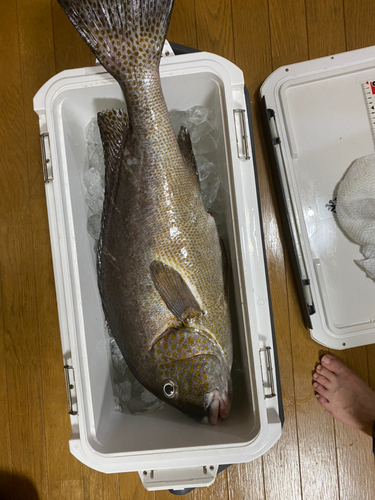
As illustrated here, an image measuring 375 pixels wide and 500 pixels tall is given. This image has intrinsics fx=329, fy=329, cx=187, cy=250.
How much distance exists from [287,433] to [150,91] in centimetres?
127

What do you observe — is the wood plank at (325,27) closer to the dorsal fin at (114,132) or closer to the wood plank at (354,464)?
the dorsal fin at (114,132)

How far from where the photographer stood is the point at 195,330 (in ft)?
2.67

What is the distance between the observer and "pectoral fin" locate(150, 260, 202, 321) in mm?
813

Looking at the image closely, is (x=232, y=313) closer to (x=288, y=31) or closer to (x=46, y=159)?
(x=46, y=159)

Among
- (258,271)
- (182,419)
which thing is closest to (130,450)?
(182,419)

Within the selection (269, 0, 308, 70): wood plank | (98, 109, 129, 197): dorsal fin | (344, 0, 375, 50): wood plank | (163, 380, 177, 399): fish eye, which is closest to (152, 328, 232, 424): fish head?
(163, 380, 177, 399): fish eye

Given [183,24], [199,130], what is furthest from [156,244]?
[183,24]

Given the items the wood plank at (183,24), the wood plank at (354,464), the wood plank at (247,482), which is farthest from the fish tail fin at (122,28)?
the wood plank at (247,482)

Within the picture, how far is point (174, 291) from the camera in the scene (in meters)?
0.81

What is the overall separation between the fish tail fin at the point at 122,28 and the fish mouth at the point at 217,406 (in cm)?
82

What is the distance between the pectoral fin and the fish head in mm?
47

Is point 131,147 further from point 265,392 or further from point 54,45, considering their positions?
point 54,45

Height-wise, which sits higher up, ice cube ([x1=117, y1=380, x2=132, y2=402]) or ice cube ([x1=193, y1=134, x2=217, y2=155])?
ice cube ([x1=193, y1=134, x2=217, y2=155])

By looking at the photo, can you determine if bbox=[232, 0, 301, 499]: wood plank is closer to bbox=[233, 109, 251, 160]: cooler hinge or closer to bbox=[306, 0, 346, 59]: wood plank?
bbox=[306, 0, 346, 59]: wood plank
